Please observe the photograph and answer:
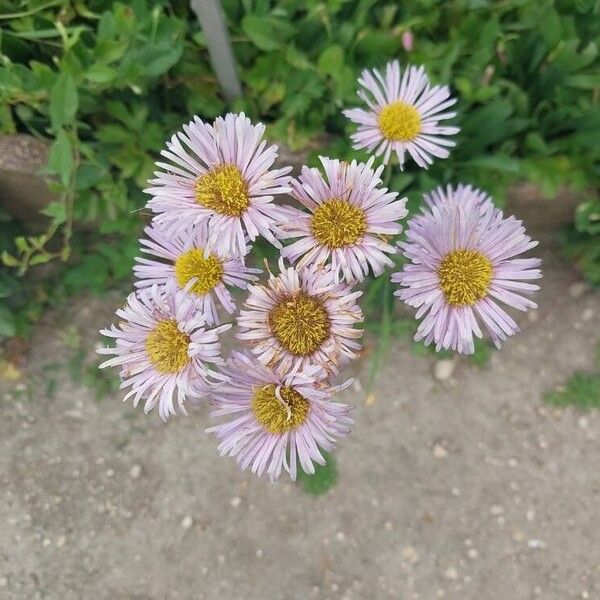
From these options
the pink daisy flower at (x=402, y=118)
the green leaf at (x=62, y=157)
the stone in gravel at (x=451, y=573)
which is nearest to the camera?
the pink daisy flower at (x=402, y=118)

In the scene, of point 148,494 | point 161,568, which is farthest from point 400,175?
point 161,568

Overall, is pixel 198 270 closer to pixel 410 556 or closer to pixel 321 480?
pixel 321 480

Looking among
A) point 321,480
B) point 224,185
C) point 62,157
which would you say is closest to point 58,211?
point 62,157

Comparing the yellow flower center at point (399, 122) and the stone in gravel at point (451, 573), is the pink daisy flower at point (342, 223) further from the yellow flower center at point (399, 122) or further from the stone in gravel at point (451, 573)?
the stone in gravel at point (451, 573)

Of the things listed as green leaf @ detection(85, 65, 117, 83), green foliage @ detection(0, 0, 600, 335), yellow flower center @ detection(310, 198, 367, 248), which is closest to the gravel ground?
green foliage @ detection(0, 0, 600, 335)

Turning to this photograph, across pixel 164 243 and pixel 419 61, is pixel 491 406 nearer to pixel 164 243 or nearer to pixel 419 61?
pixel 419 61

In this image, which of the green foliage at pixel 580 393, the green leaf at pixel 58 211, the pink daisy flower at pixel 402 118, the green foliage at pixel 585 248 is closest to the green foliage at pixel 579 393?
the green foliage at pixel 580 393
